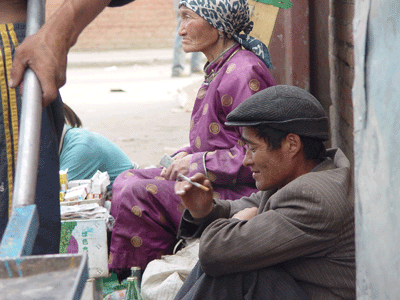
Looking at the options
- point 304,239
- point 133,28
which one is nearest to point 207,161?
point 304,239

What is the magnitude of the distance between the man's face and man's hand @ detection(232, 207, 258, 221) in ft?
0.64

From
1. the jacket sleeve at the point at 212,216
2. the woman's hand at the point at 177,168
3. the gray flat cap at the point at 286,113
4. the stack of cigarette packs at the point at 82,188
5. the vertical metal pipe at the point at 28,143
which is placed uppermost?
the vertical metal pipe at the point at 28,143

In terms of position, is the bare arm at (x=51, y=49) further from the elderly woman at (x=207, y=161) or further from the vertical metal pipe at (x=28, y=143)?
the elderly woman at (x=207, y=161)

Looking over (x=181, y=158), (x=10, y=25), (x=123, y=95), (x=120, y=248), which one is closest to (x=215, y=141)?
(x=181, y=158)

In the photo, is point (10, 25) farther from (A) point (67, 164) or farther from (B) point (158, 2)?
(B) point (158, 2)

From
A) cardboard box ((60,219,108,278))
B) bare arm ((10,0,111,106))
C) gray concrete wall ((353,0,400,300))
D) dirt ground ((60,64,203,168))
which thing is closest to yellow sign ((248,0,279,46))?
dirt ground ((60,64,203,168))

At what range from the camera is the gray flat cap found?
201cm

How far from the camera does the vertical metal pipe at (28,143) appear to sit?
1132 millimetres

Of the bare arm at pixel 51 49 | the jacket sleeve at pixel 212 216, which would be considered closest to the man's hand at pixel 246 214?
the jacket sleeve at pixel 212 216

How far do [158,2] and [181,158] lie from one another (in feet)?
41.9

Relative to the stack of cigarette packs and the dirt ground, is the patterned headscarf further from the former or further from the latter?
A: the dirt ground

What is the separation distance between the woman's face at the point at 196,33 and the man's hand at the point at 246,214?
1333 millimetres

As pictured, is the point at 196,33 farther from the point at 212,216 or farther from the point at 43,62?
the point at 43,62

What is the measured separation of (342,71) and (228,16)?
2.59 ft
